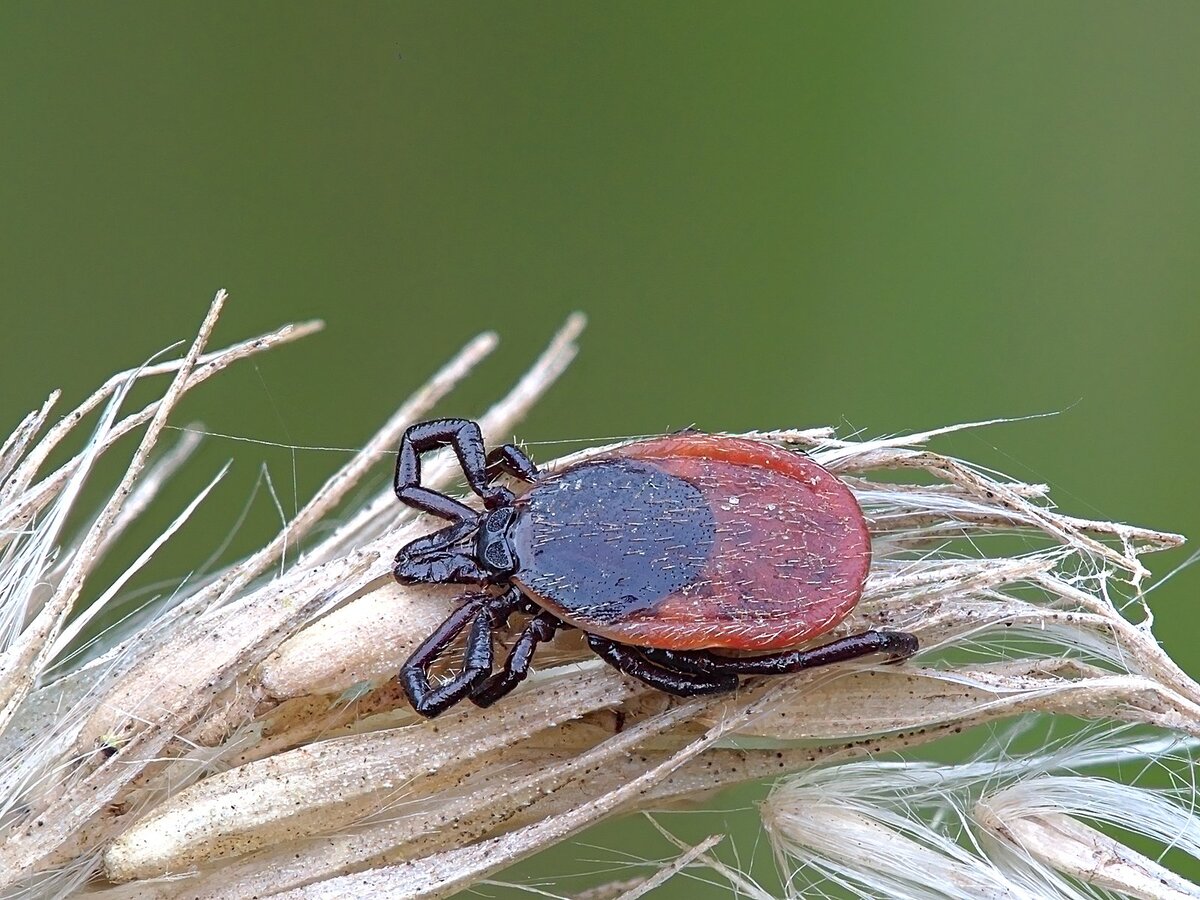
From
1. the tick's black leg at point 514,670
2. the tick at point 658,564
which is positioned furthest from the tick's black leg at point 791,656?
the tick's black leg at point 514,670

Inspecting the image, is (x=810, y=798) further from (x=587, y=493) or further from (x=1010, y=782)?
(x=587, y=493)

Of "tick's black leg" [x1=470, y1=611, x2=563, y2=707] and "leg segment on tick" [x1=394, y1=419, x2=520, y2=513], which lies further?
"leg segment on tick" [x1=394, y1=419, x2=520, y2=513]

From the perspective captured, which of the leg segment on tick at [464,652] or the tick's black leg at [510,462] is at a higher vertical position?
the tick's black leg at [510,462]

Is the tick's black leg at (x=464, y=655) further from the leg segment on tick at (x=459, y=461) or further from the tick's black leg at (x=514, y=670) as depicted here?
the leg segment on tick at (x=459, y=461)

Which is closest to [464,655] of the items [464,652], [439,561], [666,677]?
[464,652]

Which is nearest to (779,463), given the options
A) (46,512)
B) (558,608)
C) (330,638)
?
(558,608)

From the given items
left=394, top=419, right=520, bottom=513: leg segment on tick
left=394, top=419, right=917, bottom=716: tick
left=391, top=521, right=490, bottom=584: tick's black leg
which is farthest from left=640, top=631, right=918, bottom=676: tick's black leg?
left=394, top=419, right=520, bottom=513: leg segment on tick

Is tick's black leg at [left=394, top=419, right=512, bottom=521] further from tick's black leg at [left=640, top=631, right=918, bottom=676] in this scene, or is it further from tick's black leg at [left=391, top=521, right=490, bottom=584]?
tick's black leg at [left=640, top=631, right=918, bottom=676]
